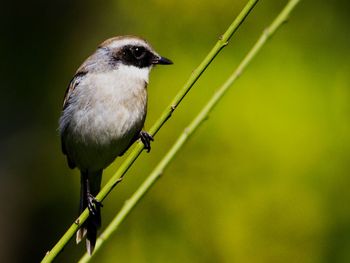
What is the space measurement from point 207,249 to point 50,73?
5.08 m

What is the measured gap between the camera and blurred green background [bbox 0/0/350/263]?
29.5ft

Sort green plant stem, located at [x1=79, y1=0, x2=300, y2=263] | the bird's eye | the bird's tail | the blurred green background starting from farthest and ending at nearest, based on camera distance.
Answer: the blurred green background, the bird's eye, the bird's tail, green plant stem, located at [x1=79, y1=0, x2=300, y2=263]

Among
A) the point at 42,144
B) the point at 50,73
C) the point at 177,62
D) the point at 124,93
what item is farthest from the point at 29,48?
the point at 124,93

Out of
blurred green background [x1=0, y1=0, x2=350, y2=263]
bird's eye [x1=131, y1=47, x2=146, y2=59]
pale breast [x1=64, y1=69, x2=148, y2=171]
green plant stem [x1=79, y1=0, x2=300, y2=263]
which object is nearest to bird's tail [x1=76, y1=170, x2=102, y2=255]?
pale breast [x1=64, y1=69, x2=148, y2=171]

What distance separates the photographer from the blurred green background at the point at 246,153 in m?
8.99

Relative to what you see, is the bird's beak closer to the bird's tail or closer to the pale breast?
the pale breast

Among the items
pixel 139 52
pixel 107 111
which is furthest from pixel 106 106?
pixel 139 52

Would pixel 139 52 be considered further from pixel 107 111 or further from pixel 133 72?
pixel 107 111

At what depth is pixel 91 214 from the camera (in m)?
4.91

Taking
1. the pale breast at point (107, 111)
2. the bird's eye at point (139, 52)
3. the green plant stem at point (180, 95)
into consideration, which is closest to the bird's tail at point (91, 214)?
the pale breast at point (107, 111)

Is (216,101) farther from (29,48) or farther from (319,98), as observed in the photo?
(29,48)

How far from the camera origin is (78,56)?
12.5 m

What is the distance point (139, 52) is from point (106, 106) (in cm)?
50

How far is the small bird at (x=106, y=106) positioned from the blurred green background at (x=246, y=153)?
12.4 feet
